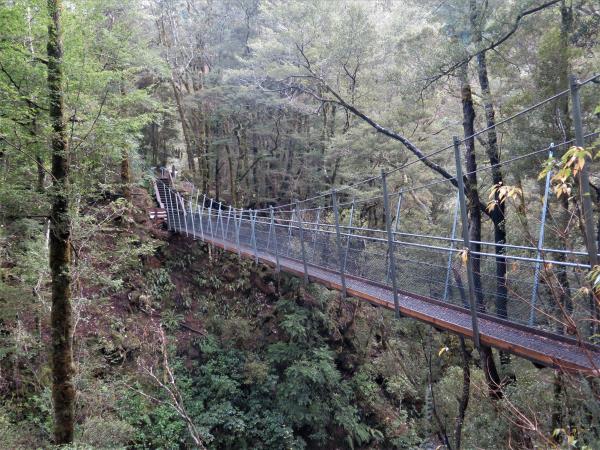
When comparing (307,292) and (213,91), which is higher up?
(213,91)

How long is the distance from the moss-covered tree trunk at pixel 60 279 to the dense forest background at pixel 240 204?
23 millimetres

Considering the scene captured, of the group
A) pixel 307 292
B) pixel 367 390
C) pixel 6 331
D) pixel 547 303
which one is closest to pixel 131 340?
pixel 6 331

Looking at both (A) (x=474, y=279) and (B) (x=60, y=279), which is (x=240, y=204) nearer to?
(B) (x=60, y=279)

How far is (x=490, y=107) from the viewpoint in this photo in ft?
16.5

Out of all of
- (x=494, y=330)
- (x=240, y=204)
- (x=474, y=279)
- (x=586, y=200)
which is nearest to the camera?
(x=586, y=200)

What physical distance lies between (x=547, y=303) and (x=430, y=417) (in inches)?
199

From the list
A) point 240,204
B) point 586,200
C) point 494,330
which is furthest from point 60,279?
point 240,204

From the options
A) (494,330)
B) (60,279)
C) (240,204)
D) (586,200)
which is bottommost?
(494,330)

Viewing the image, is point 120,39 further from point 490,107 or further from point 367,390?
point 367,390

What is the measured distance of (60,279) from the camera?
339 centimetres

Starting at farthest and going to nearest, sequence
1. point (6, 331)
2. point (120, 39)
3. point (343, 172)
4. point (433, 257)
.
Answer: point (343, 172) < point (6, 331) < point (120, 39) < point (433, 257)

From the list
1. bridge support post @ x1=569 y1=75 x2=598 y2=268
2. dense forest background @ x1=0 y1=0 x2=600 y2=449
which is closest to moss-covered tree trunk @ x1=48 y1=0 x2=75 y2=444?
dense forest background @ x1=0 y1=0 x2=600 y2=449

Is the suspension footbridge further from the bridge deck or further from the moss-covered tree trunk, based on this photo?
the moss-covered tree trunk

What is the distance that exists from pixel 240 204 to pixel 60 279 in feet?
27.8
